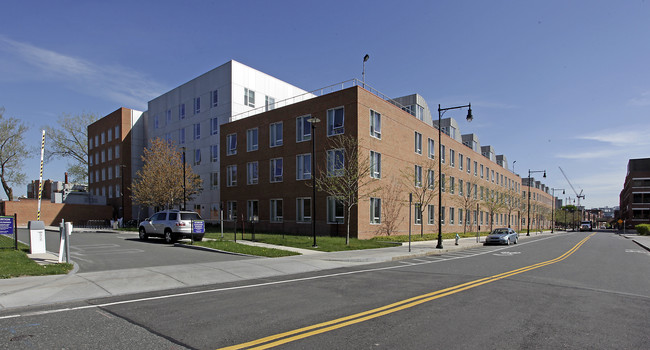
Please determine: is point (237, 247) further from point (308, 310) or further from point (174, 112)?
point (174, 112)

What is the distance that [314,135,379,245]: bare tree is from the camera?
25.7m

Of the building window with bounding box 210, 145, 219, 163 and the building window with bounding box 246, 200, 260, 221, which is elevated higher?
the building window with bounding box 210, 145, 219, 163

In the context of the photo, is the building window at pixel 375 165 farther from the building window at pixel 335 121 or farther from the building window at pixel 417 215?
the building window at pixel 417 215

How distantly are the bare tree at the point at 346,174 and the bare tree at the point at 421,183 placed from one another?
19.4 ft

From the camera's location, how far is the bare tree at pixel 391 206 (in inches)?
1220

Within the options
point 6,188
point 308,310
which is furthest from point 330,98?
point 6,188

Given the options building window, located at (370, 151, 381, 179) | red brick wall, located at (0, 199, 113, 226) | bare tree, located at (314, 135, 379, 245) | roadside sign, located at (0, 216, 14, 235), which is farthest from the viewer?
red brick wall, located at (0, 199, 113, 226)

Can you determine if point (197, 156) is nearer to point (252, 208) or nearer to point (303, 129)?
point (252, 208)

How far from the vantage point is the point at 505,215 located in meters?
70.6

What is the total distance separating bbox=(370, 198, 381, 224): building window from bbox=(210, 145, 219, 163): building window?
824 inches

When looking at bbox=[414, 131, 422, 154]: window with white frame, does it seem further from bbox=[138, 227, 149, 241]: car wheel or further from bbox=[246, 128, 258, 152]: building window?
bbox=[138, 227, 149, 241]: car wheel

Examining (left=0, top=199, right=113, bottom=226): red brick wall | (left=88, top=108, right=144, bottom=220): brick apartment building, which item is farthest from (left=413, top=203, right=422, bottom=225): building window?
(left=0, top=199, right=113, bottom=226): red brick wall

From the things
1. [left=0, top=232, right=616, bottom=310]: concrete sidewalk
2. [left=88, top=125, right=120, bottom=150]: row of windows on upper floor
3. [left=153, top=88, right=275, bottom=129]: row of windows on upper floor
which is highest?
[left=153, top=88, right=275, bottom=129]: row of windows on upper floor

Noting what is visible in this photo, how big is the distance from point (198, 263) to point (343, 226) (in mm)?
15431
